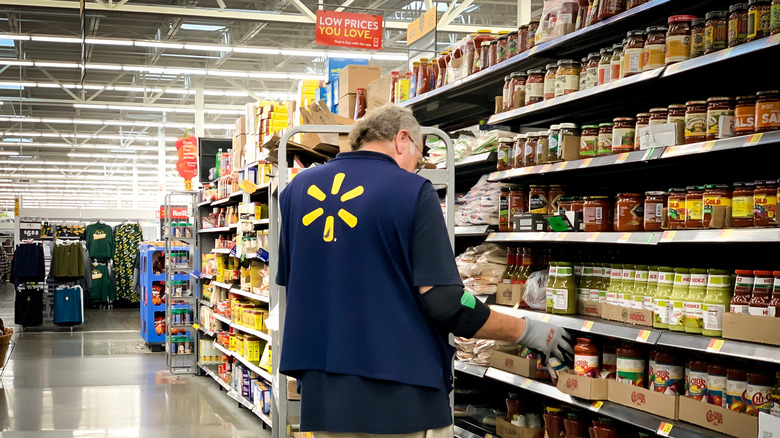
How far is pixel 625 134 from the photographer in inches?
118

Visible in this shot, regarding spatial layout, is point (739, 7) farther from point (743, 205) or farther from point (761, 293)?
point (761, 293)

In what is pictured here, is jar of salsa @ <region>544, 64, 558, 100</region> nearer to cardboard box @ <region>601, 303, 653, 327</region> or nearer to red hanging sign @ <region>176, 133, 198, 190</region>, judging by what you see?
cardboard box @ <region>601, 303, 653, 327</region>

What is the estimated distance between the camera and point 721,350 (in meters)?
2.45

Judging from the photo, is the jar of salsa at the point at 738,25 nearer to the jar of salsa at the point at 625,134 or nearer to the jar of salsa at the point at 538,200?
the jar of salsa at the point at 625,134

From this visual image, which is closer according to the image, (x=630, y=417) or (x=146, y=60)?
(x=630, y=417)

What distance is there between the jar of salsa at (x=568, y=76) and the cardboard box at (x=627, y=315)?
917 millimetres

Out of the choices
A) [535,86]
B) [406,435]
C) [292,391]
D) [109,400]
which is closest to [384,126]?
[406,435]

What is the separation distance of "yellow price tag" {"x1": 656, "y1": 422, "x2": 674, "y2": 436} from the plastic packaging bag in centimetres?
89

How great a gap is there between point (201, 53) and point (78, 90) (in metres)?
5.41

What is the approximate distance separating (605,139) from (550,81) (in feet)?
1.35

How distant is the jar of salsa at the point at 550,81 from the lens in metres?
3.36

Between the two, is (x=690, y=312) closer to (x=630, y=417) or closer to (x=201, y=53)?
(x=630, y=417)

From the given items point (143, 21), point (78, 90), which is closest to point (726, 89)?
point (143, 21)

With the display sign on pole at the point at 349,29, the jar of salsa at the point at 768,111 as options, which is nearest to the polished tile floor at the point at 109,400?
the display sign on pole at the point at 349,29
